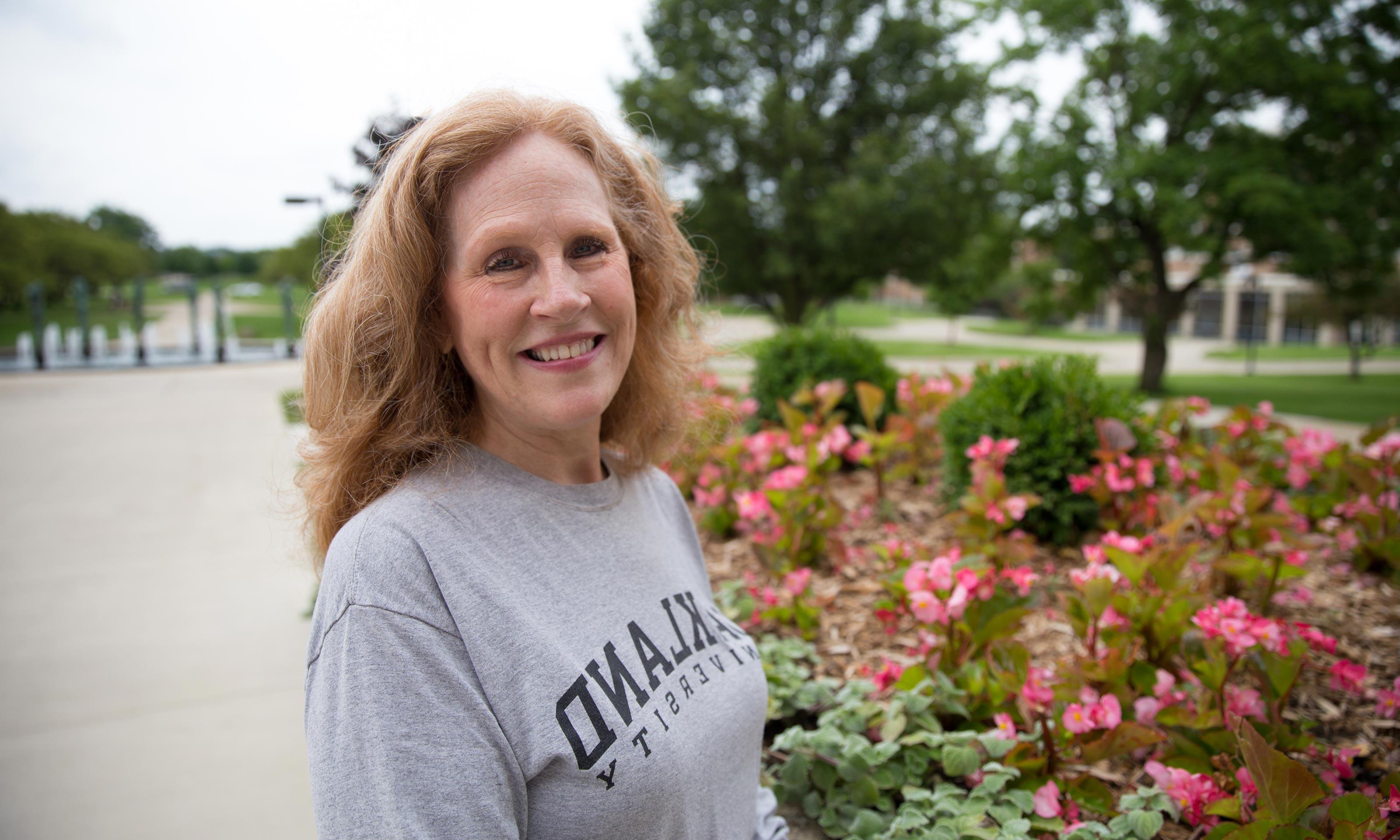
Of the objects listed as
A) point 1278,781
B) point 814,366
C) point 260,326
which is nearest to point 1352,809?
point 1278,781

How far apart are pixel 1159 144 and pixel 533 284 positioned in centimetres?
1493

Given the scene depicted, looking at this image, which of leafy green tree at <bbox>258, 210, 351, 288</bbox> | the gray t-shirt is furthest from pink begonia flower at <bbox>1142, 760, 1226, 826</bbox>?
leafy green tree at <bbox>258, 210, 351, 288</bbox>

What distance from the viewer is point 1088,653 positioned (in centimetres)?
202

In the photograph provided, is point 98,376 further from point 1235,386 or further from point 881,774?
point 1235,386

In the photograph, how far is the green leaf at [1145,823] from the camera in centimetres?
144

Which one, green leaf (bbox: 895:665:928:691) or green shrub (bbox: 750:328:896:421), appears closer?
green leaf (bbox: 895:665:928:691)

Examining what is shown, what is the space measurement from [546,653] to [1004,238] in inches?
597

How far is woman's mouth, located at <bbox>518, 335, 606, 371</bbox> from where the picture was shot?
3.82ft

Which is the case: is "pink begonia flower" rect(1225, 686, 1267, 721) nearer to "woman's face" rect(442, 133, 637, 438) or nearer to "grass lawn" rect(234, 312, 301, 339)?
"woman's face" rect(442, 133, 637, 438)

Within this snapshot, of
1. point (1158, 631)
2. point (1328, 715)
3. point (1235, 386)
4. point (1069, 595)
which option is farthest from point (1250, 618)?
point (1235, 386)

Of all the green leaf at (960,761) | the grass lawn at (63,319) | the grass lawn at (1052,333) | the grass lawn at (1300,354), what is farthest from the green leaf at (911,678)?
the grass lawn at (1052,333)

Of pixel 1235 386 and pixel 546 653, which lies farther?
pixel 1235 386

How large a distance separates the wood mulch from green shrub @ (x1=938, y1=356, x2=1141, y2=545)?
0.20 m

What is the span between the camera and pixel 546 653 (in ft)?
3.23
